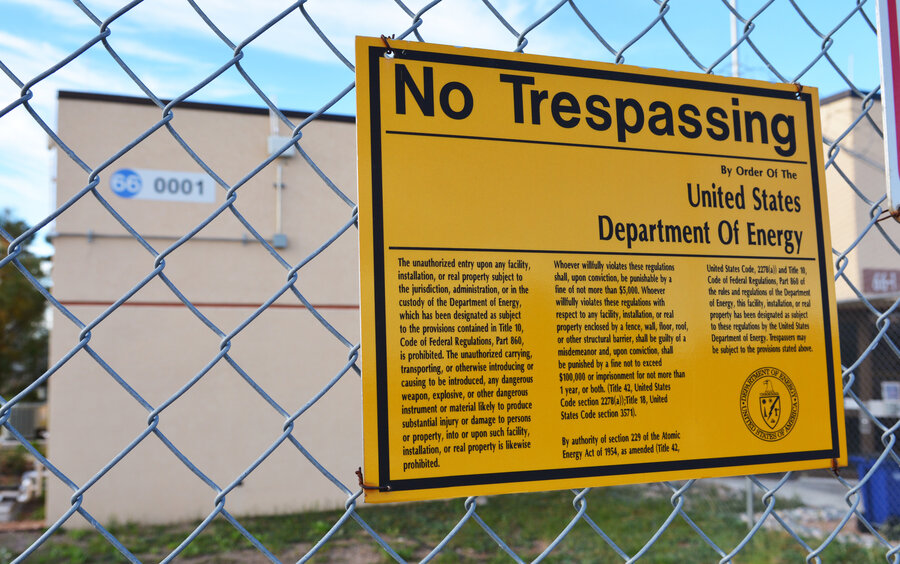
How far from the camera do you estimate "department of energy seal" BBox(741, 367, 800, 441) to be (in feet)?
3.98

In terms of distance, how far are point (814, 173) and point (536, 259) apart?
70 centimetres

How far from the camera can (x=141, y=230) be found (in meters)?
8.44

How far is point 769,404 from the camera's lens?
1225mm

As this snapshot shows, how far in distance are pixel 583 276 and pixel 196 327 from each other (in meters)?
8.21

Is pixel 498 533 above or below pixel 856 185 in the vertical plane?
below

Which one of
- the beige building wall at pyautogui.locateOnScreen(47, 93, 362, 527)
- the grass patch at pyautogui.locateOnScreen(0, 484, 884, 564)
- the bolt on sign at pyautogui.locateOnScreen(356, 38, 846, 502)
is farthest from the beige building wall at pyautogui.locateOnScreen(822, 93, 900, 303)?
the bolt on sign at pyautogui.locateOnScreen(356, 38, 846, 502)

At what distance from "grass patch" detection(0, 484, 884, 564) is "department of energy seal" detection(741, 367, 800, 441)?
4.89 m

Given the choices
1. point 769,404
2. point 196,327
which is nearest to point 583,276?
point 769,404

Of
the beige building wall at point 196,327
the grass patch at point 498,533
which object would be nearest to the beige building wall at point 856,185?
the grass patch at point 498,533

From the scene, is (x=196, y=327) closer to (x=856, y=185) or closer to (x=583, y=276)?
(x=583, y=276)

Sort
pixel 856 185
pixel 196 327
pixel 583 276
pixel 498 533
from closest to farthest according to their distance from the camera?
1. pixel 583 276
2. pixel 498 533
3. pixel 196 327
4. pixel 856 185

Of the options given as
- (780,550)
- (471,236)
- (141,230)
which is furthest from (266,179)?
(471,236)

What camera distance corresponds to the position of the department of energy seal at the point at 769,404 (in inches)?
47.7

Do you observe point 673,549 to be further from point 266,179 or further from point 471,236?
point 266,179
